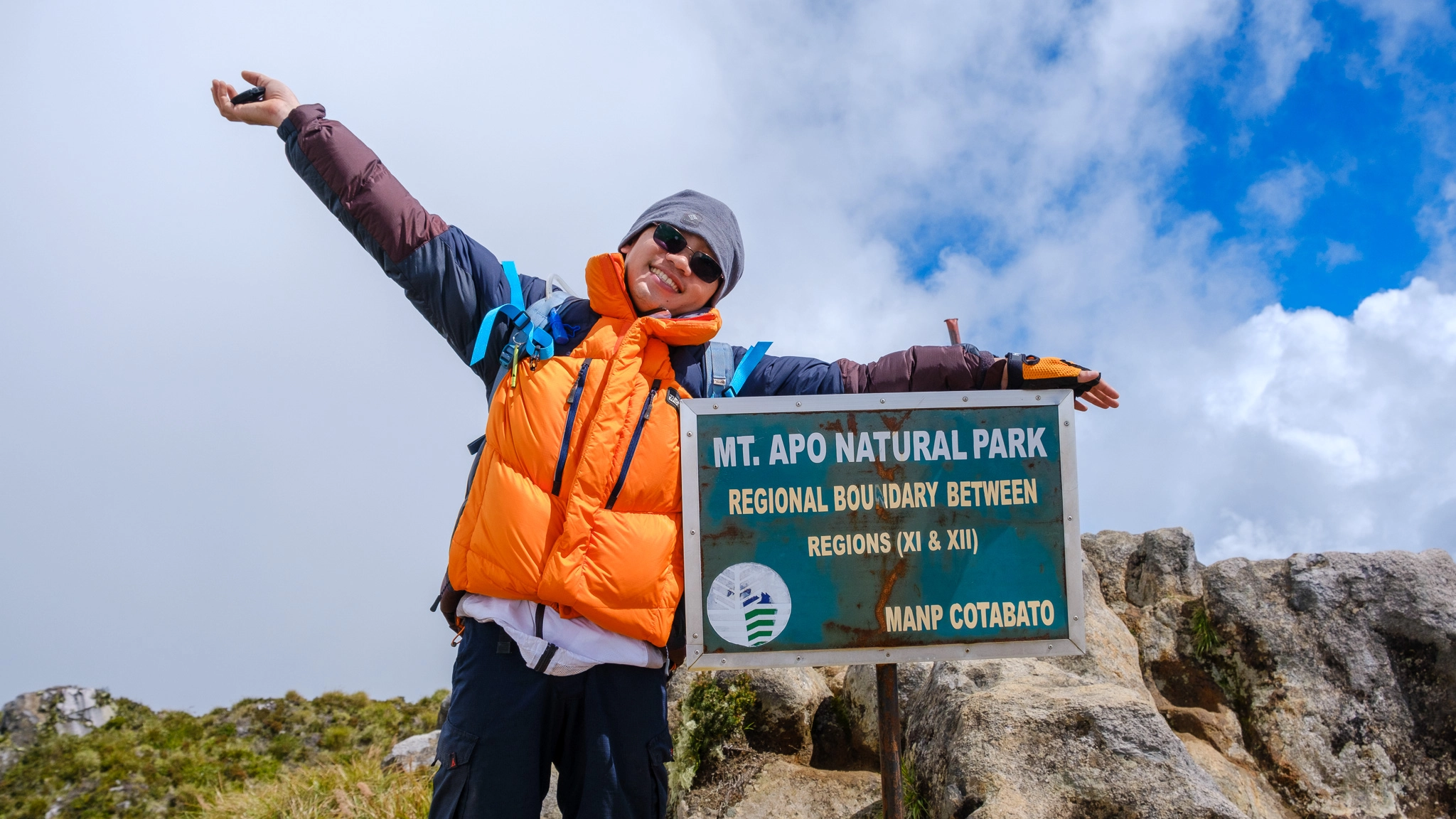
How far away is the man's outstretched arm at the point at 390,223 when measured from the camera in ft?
11.6

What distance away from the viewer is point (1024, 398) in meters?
3.64

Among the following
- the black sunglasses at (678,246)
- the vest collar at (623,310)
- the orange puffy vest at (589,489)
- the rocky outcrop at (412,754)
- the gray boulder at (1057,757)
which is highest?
the black sunglasses at (678,246)

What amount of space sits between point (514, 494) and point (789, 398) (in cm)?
121

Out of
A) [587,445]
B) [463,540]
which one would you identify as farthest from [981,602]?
[463,540]

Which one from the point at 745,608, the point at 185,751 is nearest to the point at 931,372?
the point at 745,608

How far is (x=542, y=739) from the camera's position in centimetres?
334

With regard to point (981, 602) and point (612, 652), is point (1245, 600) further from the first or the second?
point (612, 652)

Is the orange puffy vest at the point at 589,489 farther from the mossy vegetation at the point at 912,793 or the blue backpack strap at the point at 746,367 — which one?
the mossy vegetation at the point at 912,793

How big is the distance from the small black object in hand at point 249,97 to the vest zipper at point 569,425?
2010 millimetres

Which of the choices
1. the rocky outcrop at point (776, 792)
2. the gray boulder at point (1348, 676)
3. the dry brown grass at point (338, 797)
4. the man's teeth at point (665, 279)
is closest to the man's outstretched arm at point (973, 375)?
the man's teeth at point (665, 279)

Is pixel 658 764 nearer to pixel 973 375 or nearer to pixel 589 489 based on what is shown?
pixel 589 489

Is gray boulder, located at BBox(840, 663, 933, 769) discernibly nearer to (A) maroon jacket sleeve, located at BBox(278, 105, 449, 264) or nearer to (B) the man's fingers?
(A) maroon jacket sleeve, located at BBox(278, 105, 449, 264)

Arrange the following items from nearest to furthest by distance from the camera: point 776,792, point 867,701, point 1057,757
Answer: point 1057,757 → point 776,792 → point 867,701

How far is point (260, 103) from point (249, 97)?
123mm
